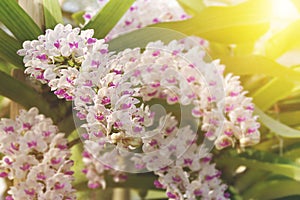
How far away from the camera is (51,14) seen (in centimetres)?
59

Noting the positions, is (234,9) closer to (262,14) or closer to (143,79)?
(262,14)

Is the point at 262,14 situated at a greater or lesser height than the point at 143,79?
greater

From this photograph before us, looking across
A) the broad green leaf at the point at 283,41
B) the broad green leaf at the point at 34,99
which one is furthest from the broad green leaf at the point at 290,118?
the broad green leaf at the point at 34,99

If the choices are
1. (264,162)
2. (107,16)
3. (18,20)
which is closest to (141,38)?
(107,16)

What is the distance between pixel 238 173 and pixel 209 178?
0.49ft

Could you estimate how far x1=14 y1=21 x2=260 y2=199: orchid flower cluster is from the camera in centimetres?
49

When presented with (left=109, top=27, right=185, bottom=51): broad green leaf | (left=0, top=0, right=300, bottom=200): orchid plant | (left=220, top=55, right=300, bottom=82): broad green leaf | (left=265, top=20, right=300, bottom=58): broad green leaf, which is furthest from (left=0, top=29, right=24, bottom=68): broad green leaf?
(left=265, top=20, right=300, bottom=58): broad green leaf

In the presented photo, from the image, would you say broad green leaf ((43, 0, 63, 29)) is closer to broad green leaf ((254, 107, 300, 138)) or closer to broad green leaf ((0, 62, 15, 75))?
broad green leaf ((0, 62, 15, 75))

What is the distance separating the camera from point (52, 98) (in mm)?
641

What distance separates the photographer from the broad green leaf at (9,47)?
57cm

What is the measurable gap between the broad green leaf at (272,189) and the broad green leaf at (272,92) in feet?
0.42

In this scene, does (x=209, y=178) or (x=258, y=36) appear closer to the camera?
(x=209, y=178)

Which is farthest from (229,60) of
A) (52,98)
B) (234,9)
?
(52,98)

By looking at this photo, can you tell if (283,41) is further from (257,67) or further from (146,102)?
(146,102)
